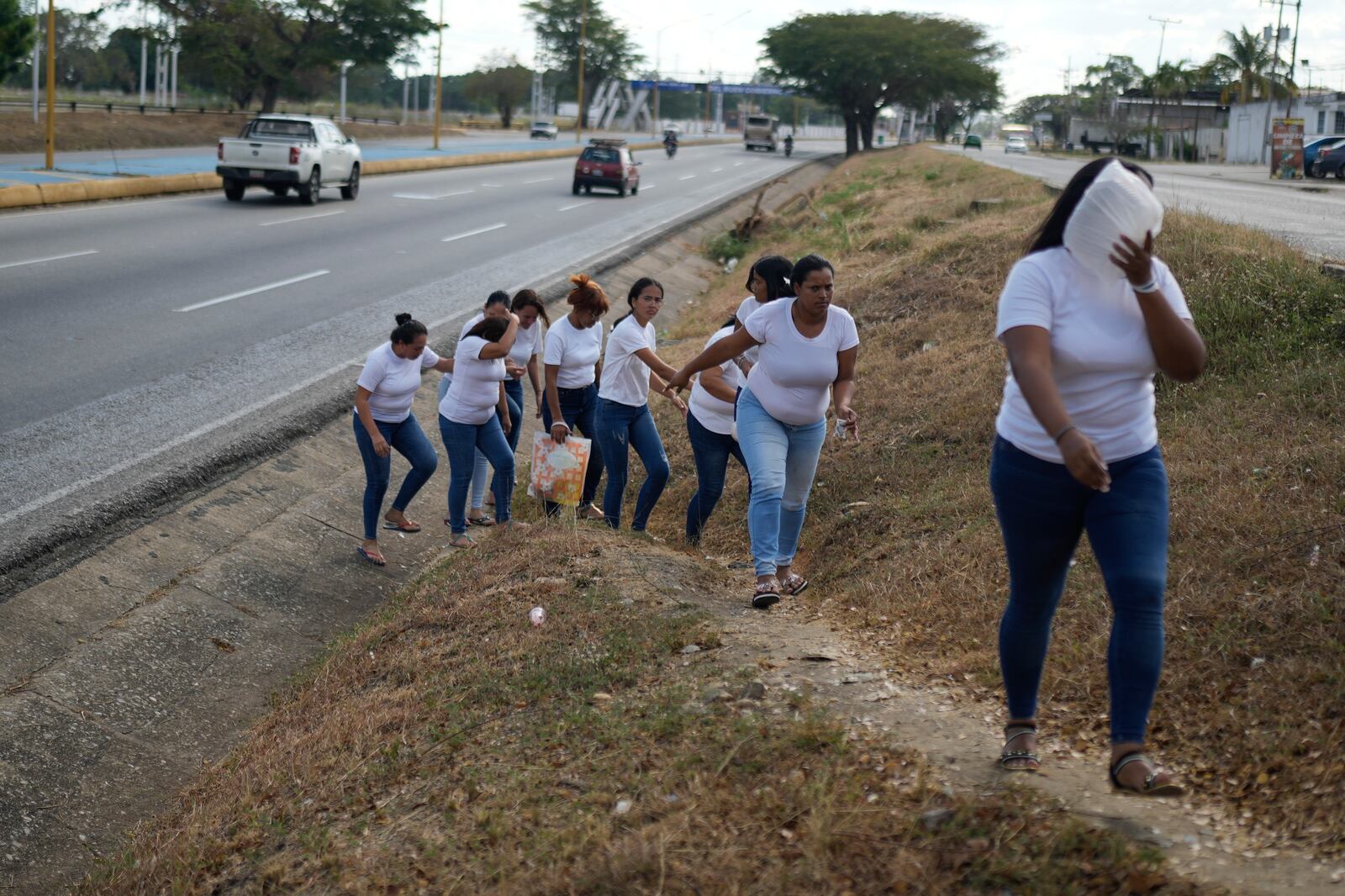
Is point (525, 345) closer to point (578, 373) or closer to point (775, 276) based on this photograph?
point (578, 373)

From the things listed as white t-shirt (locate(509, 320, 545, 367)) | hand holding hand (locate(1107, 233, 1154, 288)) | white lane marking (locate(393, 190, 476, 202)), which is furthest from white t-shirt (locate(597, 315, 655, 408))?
white lane marking (locate(393, 190, 476, 202))

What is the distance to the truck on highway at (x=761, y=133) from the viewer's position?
7388cm

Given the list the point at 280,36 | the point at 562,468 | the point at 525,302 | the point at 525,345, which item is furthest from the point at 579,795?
the point at 280,36

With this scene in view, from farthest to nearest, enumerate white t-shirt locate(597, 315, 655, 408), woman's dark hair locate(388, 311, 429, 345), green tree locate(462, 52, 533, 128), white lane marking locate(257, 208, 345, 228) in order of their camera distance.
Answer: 1. green tree locate(462, 52, 533, 128)
2. white lane marking locate(257, 208, 345, 228)
3. woman's dark hair locate(388, 311, 429, 345)
4. white t-shirt locate(597, 315, 655, 408)

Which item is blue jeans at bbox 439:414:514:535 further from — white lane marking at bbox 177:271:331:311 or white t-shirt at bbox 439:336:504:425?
white lane marking at bbox 177:271:331:311

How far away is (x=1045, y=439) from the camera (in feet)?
11.4

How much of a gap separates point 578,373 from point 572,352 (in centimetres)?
18

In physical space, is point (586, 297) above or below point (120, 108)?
below

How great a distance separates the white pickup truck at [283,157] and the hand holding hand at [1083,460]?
23.5 m

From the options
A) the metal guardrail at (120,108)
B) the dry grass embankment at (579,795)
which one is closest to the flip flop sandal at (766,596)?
the dry grass embankment at (579,795)

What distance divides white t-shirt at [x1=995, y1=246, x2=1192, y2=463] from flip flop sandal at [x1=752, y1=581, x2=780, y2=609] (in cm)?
253

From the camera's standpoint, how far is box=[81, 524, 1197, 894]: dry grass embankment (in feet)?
10.9

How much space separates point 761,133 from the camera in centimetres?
7394

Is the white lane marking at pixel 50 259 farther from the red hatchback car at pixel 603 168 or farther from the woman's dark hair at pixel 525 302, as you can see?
the red hatchback car at pixel 603 168
